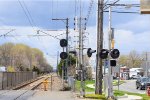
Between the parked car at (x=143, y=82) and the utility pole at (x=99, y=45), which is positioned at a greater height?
the utility pole at (x=99, y=45)

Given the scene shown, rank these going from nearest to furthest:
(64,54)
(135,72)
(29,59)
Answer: (64,54)
(135,72)
(29,59)

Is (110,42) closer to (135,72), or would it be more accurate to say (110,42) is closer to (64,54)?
(64,54)

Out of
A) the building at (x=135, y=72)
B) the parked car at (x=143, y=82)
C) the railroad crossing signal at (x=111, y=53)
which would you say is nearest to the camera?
the railroad crossing signal at (x=111, y=53)

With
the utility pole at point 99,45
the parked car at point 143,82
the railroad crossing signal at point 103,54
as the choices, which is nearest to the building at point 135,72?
the parked car at point 143,82

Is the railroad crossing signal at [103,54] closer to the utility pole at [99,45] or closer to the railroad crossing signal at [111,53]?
the railroad crossing signal at [111,53]

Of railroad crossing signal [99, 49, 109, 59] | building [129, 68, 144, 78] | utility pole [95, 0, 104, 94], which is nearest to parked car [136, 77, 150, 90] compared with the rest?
utility pole [95, 0, 104, 94]

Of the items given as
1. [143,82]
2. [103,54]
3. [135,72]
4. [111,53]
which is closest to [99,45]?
[103,54]

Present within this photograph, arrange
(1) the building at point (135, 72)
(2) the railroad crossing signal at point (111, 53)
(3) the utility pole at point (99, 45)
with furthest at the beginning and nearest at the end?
(1) the building at point (135, 72)
(3) the utility pole at point (99, 45)
(2) the railroad crossing signal at point (111, 53)

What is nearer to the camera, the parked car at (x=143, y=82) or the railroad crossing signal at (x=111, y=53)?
the railroad crossing signal at (x=111, y=53)

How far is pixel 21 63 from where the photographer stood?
159 metres

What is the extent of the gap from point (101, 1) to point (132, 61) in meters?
164

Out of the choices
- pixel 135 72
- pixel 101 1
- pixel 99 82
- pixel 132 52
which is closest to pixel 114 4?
pixel 101 1

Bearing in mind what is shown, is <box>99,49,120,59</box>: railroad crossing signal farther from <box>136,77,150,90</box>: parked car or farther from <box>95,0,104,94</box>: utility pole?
<box>136,77,150,90</box>: parked car

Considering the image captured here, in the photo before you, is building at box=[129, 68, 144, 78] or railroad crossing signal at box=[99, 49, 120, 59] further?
building at box=[129, 68, 144, 78]
